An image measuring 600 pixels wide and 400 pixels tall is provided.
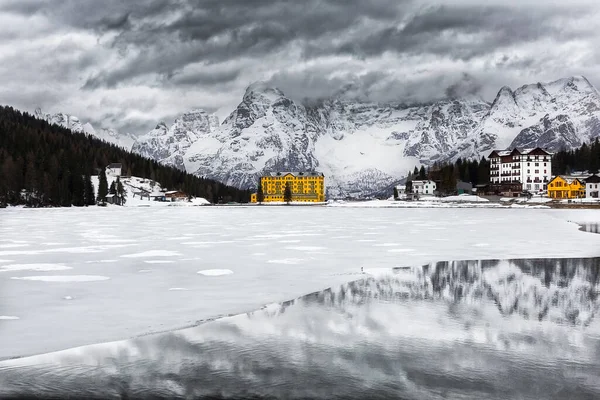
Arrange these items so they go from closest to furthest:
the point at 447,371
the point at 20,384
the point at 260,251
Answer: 1. the point at 20,384
2. the point at 447,371
3. the point at 260,251

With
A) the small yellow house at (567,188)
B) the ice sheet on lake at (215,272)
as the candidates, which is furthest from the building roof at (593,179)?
the ice sheet on lake at (215,272)

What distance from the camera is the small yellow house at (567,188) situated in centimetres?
16061

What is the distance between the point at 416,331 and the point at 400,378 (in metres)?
2.92

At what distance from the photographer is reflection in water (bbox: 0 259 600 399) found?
854cm

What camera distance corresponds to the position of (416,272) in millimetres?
20156

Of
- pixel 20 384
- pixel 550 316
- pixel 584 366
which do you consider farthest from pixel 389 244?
pixel 20 384

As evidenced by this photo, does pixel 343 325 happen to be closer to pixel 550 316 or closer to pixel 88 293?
pixel 550 316

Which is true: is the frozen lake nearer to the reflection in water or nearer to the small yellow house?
the reflection in water

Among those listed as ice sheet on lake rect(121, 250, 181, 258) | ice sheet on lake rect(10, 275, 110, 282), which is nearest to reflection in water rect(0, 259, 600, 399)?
ice sheet on lake rect(10, 275, 110, 282)

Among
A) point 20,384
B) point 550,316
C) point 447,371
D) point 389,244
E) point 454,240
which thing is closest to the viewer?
point 20,384

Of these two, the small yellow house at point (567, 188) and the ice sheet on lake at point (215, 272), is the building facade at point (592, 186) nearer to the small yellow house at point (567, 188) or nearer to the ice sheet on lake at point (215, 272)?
the small yellow house at point (567, 188)

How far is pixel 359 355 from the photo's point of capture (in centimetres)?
1025

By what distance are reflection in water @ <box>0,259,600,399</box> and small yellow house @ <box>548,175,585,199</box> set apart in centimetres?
15963

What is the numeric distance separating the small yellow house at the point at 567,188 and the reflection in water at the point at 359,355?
6285 inches
